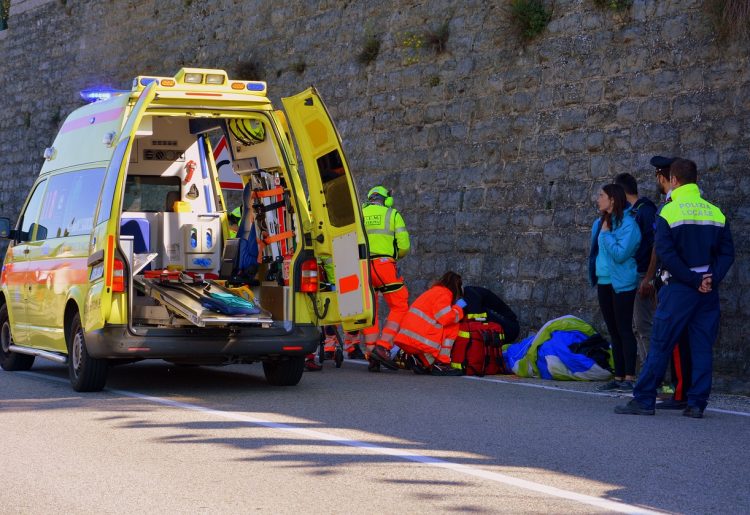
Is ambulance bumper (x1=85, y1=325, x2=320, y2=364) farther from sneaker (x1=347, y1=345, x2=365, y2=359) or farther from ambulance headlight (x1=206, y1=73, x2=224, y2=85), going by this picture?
sneaker (x1=347, y1=345, x2=365, y2=359)

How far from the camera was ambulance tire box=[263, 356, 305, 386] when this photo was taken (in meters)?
10.2

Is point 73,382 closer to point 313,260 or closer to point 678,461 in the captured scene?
point 313,260

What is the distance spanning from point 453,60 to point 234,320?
6761 mm

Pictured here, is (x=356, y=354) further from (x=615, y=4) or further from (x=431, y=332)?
(x=615, y=4)

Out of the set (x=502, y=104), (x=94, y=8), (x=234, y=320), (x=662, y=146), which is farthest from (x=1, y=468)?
(x=94, y=8)

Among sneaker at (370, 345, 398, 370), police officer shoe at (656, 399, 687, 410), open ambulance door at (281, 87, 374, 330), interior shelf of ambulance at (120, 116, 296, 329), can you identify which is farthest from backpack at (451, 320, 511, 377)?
police officer shoe at (656, 399, 687, 410)

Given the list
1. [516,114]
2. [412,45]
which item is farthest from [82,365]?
[412,45]

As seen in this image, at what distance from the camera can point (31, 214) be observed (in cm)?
1145

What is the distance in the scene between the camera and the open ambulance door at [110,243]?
364 inches

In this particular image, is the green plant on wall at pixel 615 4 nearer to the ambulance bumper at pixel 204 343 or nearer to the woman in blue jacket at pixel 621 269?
the woman in blue jacket at pixel 621 269

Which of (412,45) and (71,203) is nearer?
(71,203)

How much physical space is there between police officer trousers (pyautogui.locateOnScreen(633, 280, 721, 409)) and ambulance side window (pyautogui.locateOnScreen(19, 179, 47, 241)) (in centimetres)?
579

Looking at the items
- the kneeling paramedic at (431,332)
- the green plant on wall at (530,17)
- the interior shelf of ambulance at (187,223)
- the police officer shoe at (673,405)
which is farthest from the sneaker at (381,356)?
the green plant on wall at (530,17)

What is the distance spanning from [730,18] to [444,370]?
4292 millimetres
